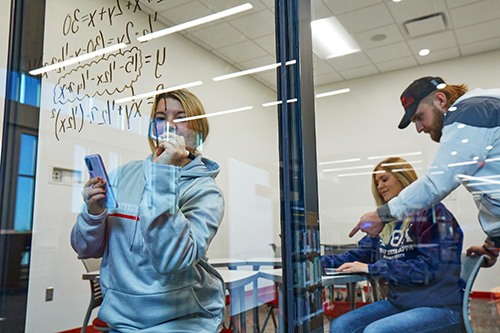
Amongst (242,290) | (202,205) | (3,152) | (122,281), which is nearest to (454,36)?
(202,205)

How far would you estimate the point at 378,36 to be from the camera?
1229 millimetres

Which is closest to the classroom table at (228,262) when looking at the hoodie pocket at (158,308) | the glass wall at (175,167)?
the glass wall at (175,167)

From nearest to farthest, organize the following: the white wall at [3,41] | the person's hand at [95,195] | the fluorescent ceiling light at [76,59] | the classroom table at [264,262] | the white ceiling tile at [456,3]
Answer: the white ceiling tile at [456,3] → the classroom table at [264,262] → the person's hand at [95,195] → the fluorescent ceiling light at [76,59] → the white wall at [3,41]

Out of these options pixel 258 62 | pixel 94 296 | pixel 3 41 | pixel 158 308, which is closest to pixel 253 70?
pixel 258 62

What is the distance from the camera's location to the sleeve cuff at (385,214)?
3.79 ft

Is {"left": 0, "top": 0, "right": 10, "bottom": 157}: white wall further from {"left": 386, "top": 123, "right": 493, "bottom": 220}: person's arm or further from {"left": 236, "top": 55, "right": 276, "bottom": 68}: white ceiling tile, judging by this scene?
{"left": 386, "top": 123, "right": 493, "bottom": 220}: person's arm

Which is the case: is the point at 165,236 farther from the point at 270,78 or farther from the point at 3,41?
the point at 3,41

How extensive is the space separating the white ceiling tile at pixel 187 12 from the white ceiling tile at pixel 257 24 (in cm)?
13

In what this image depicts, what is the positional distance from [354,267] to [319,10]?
2.61 ft

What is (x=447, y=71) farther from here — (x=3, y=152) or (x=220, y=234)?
(x=3, y=152)

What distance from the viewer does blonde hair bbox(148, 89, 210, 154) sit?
1417mm

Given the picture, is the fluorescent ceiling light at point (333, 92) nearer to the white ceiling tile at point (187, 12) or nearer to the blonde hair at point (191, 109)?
the blonde hair at point (191, 109)

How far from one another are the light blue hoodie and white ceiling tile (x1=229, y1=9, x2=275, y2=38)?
1.51 feet

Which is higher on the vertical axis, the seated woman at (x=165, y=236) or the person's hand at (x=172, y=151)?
the person's hand at (x=172, y=151)
